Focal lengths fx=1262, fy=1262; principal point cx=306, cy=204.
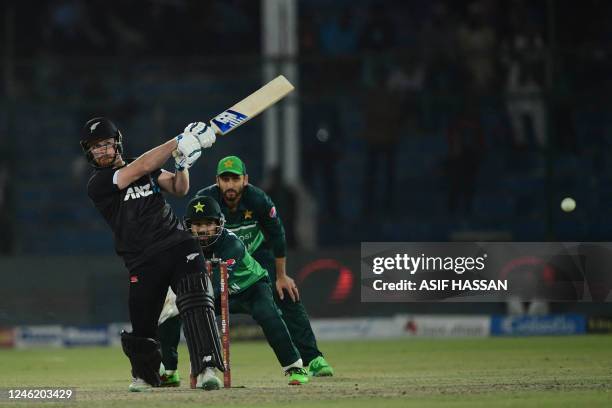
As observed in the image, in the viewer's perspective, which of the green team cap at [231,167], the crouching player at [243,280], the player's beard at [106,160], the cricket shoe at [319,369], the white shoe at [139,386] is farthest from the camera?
the cricket shoe at [319,369]

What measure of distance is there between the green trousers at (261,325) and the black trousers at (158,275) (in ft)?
2.79

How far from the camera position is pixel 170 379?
32.6 feet

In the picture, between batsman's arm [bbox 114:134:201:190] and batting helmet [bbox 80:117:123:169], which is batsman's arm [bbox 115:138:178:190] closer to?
batsman's arm [bbox 114:134:201:190]

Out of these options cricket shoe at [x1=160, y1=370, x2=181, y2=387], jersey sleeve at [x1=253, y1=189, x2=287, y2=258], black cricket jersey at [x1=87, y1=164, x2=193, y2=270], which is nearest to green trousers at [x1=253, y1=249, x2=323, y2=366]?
jersey sleeve at [x1=253, y1=189, x2=287, y2=258]

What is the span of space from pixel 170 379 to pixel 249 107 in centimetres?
223

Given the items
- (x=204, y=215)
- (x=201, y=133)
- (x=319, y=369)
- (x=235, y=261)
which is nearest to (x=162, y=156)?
(x=201, y=133)

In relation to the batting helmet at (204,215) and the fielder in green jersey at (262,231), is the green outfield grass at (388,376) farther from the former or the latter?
the batting helmet at (204,215)

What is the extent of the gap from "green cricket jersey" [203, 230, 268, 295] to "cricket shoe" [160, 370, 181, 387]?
0.79 m

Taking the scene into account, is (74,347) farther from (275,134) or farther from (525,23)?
(525,23)

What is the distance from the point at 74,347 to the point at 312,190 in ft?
14.9

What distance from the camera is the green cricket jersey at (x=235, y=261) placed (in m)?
9.88

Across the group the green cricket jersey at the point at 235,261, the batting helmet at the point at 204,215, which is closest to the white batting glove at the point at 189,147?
the batting helmet at the point at 204,215

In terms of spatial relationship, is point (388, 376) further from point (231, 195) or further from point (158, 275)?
point (158, 275)

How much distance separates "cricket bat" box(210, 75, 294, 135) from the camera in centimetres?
947
